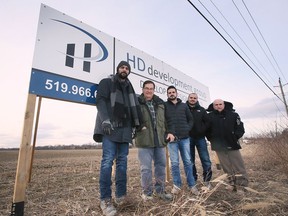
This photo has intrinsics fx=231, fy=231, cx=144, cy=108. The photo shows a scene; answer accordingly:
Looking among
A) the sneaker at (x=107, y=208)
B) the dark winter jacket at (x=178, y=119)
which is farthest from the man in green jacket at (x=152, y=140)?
the sneaker at (x=107, y=208)

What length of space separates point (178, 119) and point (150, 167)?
112 cm

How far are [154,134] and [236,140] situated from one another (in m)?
1.81

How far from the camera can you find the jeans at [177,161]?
402 centimetres

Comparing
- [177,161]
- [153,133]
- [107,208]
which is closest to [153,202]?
[107,208]

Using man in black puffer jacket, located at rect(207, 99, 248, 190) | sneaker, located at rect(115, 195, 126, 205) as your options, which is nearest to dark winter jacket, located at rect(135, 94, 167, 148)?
sneaker, located at rect(115, 195, 126, 205)

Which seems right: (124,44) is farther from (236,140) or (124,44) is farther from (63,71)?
(236,140)

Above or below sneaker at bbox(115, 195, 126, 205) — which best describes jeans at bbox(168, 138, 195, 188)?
above

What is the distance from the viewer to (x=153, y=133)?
374 cm

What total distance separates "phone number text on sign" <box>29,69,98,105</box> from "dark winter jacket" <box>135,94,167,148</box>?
925 millimetres

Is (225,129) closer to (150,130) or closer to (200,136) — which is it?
(200,136)

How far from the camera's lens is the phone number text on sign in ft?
10.7

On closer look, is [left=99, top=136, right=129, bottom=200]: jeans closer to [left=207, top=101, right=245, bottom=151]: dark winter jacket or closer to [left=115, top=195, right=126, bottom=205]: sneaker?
[left=115, top=195, right=126, bottom=205]: sneaker

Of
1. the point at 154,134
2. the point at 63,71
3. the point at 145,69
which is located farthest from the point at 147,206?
the point at 145,69

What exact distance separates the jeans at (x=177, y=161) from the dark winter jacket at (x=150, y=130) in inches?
15.9
